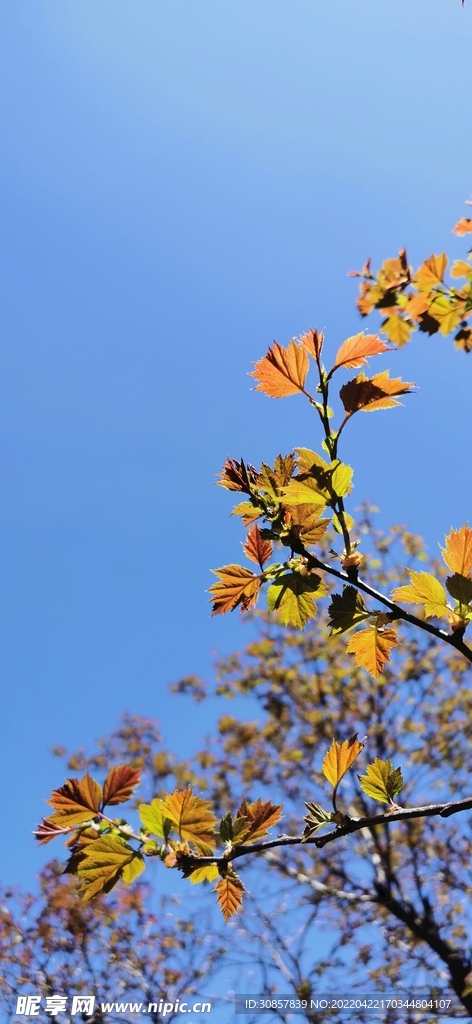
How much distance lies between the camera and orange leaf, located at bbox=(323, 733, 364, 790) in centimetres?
112

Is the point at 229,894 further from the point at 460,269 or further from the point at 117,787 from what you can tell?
the point at 460,269

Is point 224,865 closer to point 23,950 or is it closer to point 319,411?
point 319,411

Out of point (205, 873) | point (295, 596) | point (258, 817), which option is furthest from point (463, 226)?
point (205, 873)

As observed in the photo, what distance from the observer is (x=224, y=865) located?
109cm

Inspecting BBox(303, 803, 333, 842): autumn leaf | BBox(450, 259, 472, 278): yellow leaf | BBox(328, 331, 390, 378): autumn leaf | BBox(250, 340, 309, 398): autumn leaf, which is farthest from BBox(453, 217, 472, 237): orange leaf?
BBox(303, 803, 333, 842): autumn leaf

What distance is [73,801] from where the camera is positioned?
116 cm

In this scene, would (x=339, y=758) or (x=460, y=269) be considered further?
(x=460, y=269)

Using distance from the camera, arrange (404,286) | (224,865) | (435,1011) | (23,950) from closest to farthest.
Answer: (224,865) < (404,286) < (435,1011) < (23,950)

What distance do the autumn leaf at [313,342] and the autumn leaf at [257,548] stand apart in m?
0.40

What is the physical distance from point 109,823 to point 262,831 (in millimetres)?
314

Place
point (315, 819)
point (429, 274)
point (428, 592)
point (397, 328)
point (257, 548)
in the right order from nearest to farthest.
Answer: point (315, 819) < point (428, 592) < point (257, 548) < point (429, 274) < point (397, 328)

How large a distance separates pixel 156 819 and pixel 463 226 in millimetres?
1811

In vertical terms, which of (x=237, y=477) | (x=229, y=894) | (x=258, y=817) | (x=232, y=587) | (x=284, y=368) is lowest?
(x=229, y=894)

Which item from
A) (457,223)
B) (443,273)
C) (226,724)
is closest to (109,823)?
(443,273)
